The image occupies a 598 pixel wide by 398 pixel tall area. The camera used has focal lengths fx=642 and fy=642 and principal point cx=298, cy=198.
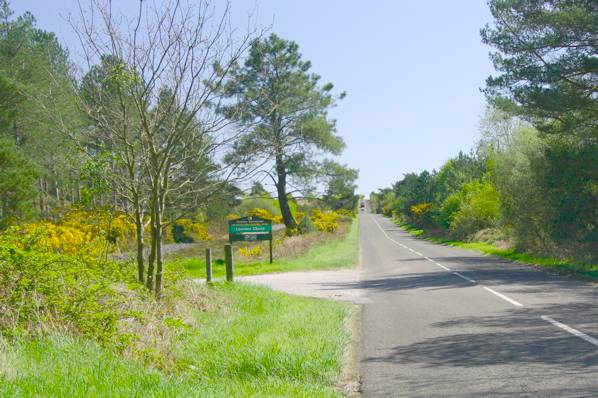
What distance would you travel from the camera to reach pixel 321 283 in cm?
2117

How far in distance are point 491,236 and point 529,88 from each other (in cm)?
2620

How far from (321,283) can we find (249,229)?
7618 millimetres

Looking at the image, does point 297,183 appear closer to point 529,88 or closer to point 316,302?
point 529,88

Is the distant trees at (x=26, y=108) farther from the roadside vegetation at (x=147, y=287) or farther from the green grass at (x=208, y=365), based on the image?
the green grass at (x=208, y=365)

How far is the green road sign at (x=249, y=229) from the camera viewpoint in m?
27.8

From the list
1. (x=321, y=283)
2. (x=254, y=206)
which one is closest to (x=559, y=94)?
(x=321, y=283)

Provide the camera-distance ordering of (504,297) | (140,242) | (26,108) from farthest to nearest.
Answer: (26,108), (504,297), (140,242)

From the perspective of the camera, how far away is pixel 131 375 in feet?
20.5

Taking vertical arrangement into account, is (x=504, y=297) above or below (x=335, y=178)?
below

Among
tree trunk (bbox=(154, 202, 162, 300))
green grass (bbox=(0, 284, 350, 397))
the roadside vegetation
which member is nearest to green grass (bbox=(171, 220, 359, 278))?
the roadside vegetation

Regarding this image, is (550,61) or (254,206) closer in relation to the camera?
(550,61)

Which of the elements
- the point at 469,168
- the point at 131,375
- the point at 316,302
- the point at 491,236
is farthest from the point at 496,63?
the point at 469,168

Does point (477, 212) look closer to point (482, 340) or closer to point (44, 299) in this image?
point (482, 340)

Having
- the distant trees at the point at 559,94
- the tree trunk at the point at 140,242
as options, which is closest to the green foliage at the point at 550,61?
the distant trees at the point at 559,94
